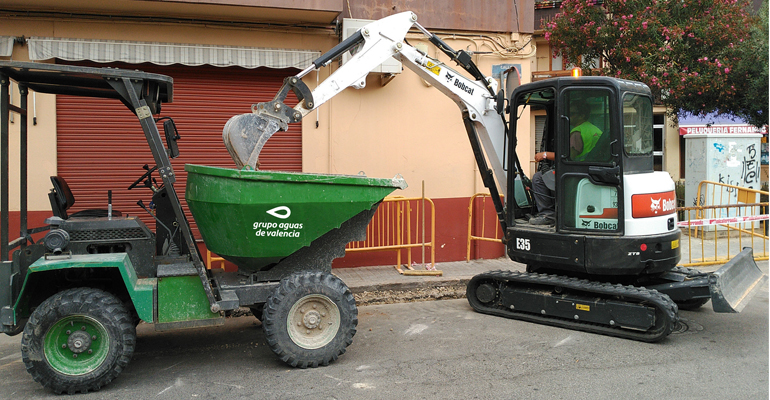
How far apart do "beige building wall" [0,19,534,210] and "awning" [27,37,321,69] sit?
0.99ft

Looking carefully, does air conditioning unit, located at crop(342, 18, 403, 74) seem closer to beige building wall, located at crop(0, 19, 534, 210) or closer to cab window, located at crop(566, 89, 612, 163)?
beige building wall, located at crop(0, 19, 534, 210)

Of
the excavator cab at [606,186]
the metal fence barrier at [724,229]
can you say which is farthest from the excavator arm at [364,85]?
the metal fence barrier at [724,229]

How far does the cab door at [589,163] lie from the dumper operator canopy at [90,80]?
13.1ft

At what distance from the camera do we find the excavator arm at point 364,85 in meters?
5.49

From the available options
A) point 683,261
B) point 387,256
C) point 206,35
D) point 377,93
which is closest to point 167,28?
point 206,35

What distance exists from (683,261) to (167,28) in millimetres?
9017

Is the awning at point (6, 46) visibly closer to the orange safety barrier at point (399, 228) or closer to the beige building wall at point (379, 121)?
the beige building wall at point (379, 121)

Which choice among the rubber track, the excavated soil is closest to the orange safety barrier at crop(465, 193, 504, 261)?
the excavated soil

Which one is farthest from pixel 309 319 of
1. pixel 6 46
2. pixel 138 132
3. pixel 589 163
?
pixel 6 46

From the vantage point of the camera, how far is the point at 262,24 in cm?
886

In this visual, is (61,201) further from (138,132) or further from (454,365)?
(454,365)

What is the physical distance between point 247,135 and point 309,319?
1773mm

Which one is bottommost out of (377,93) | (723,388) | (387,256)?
(723,388)

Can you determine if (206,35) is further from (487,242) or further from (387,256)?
(487,242)
